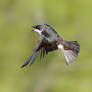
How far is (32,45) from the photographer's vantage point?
5953mm

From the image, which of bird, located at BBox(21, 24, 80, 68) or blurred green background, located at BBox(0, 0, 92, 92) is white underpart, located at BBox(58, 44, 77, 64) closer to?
bird, located at BBox(21, 24, 80, 68)

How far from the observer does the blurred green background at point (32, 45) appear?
6.01m

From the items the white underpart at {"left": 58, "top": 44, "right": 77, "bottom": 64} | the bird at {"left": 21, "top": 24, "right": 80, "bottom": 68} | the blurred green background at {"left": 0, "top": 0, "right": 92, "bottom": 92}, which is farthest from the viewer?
the blurred green background at {"left": 0, "top": 0, "right": 92, "bottom": 92}

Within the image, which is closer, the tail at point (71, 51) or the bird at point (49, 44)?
the bird at point (49, 44)

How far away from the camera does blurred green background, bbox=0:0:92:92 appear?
601 centimetres

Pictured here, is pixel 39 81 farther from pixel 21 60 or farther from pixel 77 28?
pixel 77 28

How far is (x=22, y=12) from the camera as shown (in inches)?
253

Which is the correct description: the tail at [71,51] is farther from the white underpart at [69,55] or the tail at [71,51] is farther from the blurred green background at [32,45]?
the blurred green background at [32,45]

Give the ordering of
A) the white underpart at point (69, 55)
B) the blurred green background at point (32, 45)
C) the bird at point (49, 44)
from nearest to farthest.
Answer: the bird at point (49, 44) < the white underpart at point (69, 55) < the blurred green background at point (32, 45)

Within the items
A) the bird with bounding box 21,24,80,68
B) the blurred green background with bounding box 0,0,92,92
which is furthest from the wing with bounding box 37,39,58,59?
the blurred green background with bounding box 0,0,92,92

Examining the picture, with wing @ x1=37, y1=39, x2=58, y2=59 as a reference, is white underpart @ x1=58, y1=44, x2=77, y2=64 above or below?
below

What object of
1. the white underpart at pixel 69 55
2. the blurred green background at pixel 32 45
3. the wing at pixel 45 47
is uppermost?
the wing at pixel 45 47

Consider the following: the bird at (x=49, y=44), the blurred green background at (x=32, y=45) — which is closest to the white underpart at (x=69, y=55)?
the bird at (x=49, y=44)

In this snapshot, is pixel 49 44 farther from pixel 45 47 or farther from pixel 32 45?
pixel 32 45
